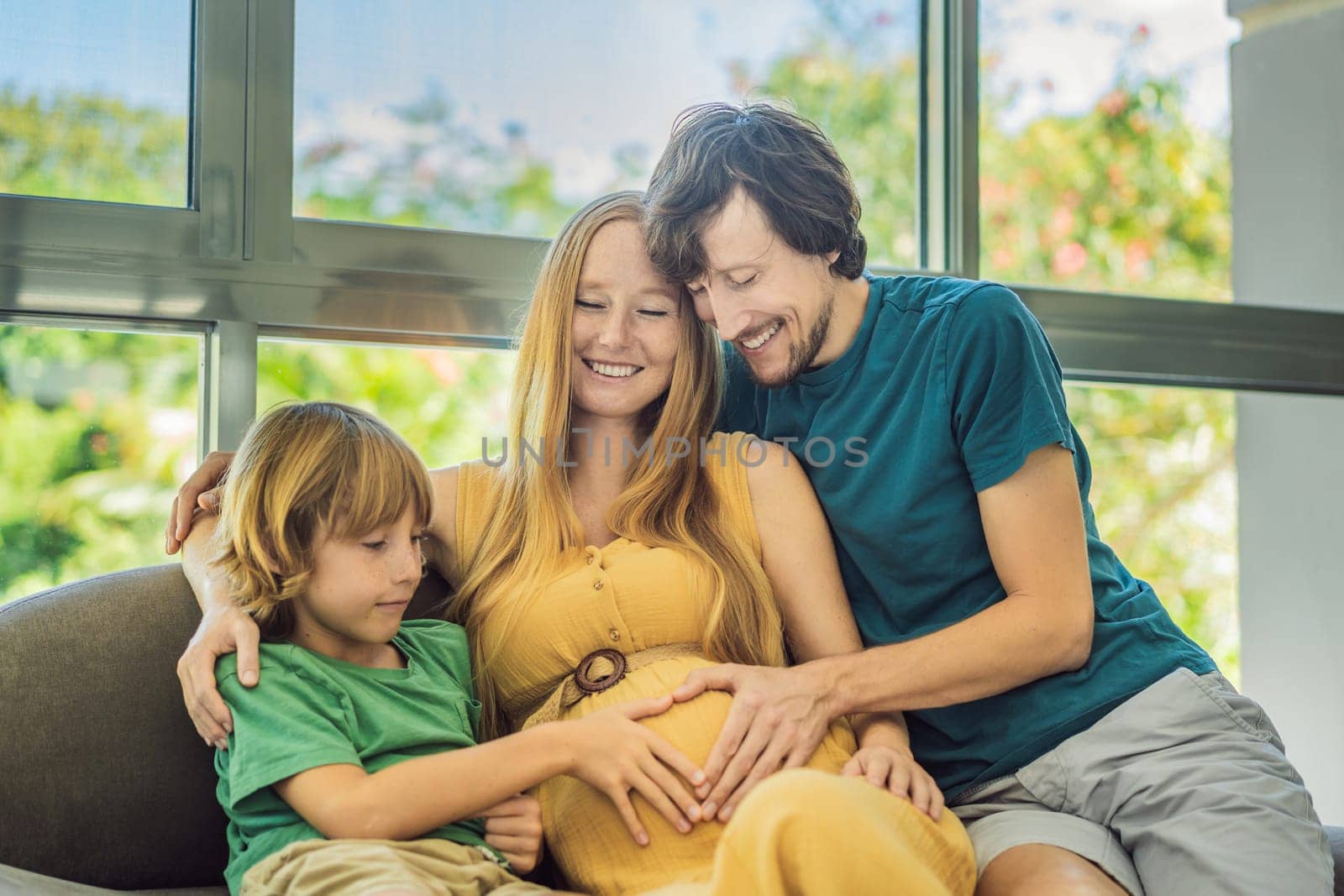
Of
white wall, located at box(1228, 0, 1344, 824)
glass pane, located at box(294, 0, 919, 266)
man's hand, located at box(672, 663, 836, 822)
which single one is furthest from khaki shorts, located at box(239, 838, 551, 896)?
white wall, located at box(1228, 0, 1344, 824)

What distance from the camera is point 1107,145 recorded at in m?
2.73

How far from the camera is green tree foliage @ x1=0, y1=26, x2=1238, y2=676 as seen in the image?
1.92 meters

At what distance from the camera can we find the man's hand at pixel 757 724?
55.1 inches

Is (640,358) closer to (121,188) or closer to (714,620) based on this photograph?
(714,620)

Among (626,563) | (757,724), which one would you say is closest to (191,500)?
(626,563)

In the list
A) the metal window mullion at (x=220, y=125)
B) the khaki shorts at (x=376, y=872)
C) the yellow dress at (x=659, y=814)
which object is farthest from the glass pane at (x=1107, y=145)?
the khaki shorts at (x=376, y=872)

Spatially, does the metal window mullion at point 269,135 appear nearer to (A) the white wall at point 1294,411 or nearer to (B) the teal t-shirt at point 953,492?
(B) the teal t-shirt at point 953,492

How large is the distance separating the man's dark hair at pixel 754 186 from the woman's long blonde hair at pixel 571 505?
3.2 inches

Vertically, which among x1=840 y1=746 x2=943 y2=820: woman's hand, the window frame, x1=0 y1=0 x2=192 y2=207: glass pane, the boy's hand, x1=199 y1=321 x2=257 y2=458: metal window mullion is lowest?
the boy's hand

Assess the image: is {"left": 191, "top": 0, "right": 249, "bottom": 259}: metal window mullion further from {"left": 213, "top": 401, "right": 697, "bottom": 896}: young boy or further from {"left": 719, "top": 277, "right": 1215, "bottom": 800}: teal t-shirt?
{"left": 719, "top": 277, "right": 1215, "bottom": 800}: teal t-shirt

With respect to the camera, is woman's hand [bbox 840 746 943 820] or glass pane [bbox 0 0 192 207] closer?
woman's hand [bbox 840 746 943 820]

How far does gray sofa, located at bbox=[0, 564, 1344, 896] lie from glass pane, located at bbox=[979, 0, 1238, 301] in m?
1.54

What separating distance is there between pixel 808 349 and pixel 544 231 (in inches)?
28.7

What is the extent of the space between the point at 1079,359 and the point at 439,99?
4.46 feet
